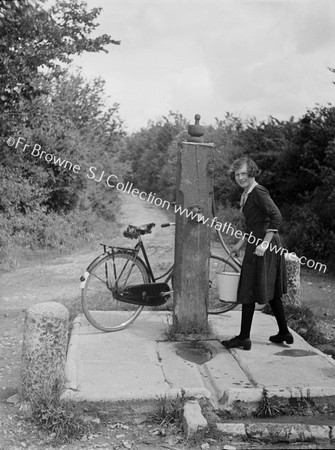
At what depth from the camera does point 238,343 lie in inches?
215

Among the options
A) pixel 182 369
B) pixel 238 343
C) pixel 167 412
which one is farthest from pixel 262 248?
pixel 167 412

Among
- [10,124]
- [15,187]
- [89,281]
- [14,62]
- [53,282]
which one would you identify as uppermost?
[14,62]

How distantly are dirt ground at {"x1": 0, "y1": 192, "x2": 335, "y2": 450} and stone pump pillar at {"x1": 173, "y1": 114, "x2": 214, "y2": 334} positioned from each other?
5.46ft

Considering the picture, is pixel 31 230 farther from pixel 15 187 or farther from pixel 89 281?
pixel 89 281

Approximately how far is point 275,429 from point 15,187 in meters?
10.2

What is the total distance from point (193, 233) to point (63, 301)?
3006mm

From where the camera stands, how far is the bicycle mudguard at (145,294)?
6.00m

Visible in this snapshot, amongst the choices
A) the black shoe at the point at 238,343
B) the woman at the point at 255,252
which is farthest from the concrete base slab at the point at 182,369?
the woman at the point at 255,252

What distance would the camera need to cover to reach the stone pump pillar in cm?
562

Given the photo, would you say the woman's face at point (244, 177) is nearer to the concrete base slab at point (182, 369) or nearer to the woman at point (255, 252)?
the woman at point (255, 252)

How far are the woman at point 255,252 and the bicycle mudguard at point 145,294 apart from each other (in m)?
0.95

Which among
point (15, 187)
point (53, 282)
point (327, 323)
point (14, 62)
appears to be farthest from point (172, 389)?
point (15, 187)

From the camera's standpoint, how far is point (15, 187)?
12.9 metres

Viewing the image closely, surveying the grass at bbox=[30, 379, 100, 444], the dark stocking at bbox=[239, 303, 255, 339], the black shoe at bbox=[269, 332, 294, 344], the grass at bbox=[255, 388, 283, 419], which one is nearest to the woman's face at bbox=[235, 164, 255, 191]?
the dark stocking at bbox=[239, 303, 255, 339]
